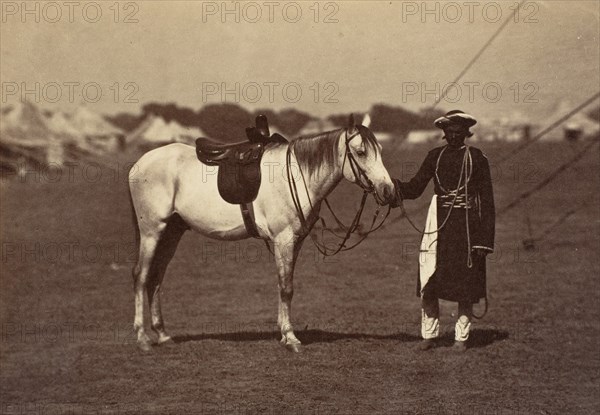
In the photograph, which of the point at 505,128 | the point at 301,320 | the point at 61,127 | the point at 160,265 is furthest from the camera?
the point at 61,127

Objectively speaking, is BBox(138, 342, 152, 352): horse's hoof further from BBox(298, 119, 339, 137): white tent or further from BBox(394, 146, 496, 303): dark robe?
BBox(394, 146, 496, 303): dark robe

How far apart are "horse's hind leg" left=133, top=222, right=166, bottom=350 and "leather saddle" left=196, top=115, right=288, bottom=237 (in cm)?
81

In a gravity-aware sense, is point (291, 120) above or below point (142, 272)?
above

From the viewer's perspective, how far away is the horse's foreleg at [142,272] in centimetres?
790

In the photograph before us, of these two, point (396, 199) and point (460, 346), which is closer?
point (396, 199)

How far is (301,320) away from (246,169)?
Result: 172 inches

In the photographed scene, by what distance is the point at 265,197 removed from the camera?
717cm

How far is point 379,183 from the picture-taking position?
6570 millimetres

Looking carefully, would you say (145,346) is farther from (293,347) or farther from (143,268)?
(293,347)

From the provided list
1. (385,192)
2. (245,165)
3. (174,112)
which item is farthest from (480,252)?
(174,112)

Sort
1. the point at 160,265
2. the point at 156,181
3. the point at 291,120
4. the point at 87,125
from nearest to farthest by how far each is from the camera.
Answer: the point at 156,181 → the point at 160,265 → the point at 291,120 → the point at 87,125

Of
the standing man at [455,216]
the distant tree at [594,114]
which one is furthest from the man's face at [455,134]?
the distant tree at [594,114]

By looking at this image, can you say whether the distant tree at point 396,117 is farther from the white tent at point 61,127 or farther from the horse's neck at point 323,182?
the white tent at point 61,127

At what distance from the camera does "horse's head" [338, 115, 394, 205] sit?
259 inches
